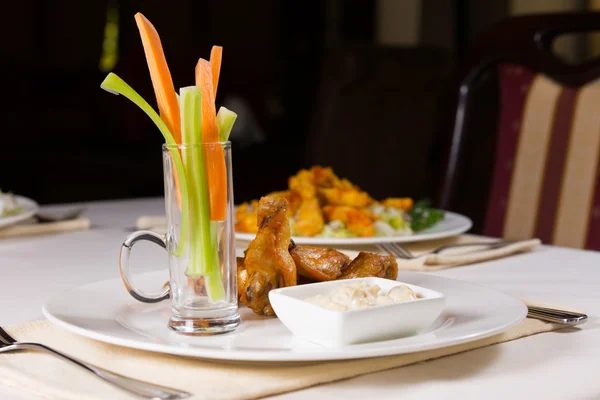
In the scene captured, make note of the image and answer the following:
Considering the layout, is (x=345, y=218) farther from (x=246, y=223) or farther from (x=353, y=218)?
(x=246, y=223)

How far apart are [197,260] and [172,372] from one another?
0.13m

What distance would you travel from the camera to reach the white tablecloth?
0.63m

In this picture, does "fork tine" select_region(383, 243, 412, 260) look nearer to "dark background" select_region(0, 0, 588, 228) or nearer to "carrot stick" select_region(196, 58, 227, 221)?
"carrot stick" select_region(196, 58, 227, 221)

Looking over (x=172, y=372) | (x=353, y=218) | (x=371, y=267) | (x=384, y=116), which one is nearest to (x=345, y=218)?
(x=353, y=218)

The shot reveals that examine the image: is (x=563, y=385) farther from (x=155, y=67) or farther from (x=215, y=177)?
(x=155, y=67)

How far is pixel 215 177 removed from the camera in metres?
0.76

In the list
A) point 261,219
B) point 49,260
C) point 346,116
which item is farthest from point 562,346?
point 346,116

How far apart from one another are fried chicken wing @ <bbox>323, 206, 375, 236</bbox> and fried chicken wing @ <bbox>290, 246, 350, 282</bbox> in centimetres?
48

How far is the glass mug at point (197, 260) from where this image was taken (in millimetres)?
753

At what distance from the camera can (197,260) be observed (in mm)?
764

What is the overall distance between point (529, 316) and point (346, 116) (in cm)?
240

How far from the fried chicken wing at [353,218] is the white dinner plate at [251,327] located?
1.27 ft

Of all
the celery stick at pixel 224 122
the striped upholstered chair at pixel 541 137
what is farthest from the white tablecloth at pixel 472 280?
the striped upholstered chair at pixel 541 137

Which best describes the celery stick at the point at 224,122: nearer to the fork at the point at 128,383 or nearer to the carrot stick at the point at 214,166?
the carrot stick at the point at 214,166
